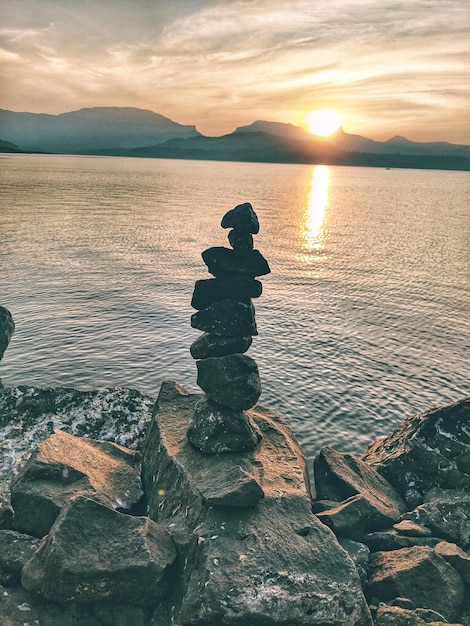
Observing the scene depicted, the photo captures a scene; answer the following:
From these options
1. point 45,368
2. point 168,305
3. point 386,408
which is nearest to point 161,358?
point 45,368

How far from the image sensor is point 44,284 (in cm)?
5781

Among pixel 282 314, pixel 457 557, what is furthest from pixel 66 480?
pixel 282 314

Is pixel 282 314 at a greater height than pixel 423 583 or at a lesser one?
lesser

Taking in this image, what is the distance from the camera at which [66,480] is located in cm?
1756

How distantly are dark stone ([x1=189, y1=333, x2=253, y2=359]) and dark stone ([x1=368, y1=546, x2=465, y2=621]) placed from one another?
10.5 metres

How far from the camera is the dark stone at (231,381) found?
814 inches

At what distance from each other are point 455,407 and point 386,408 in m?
9.28

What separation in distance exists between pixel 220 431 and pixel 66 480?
6416mm

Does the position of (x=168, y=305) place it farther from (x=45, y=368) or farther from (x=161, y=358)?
(x=45, y=368)

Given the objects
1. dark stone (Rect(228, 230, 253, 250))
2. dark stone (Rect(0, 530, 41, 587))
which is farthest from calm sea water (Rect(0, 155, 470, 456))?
dark stone (Rect(0, 530, 41, 587))

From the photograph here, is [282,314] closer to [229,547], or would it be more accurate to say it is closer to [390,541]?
[390,541]

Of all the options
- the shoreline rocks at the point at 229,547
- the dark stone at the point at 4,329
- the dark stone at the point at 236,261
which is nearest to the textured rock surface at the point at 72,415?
the shoreline rocks at the point at 229,547

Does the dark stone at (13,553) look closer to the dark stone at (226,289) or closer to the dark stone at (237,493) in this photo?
the dark stone at (237,493)

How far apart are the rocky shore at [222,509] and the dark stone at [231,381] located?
0.06 metres
